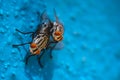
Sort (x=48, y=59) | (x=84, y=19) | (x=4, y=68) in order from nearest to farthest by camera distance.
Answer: (x=4, y=68) < (x=48, y=59) < (x=84, y=19)

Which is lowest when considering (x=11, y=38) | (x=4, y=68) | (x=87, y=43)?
(x=4, y=68)

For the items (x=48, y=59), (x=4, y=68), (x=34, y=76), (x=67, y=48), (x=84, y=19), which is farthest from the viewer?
(x=84, y=19)

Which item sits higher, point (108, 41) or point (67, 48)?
point (108, 41)

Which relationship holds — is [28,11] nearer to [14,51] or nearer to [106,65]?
[14,51]

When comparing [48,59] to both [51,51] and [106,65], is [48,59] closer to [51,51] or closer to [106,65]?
[51,51]

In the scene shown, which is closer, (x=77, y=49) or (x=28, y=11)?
(x=28, y=11)

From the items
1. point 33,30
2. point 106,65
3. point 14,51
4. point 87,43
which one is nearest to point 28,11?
point 33,30

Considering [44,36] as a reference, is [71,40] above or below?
above

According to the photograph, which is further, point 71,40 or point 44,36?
point 71,40
